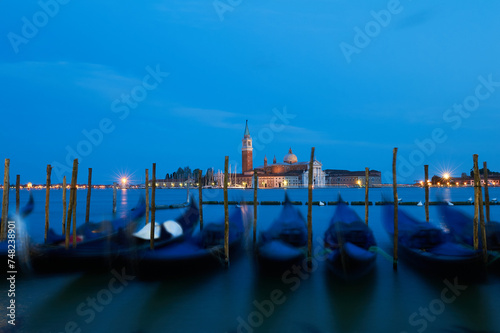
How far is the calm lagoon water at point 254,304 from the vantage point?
4988 mm

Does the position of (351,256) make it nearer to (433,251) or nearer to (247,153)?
(433,251)

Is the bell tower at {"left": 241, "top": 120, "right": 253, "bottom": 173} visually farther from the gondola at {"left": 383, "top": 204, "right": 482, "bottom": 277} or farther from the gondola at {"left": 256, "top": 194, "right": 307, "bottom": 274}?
the gondola at {"left": 383, "top": 204, "right": 482, "bottom": 277}

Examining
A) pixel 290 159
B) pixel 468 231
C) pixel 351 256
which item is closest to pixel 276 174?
pixel 290 159

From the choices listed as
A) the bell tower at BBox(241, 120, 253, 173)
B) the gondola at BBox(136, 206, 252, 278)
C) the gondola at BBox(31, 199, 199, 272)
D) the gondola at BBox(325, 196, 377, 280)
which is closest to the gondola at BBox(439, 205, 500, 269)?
the gondola at BBox(325, 196, 377, 280)

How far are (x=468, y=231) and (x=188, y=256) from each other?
584 centimetres

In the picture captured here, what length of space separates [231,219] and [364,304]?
14.4 feet

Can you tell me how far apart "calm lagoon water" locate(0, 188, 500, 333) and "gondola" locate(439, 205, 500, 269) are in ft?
1.40

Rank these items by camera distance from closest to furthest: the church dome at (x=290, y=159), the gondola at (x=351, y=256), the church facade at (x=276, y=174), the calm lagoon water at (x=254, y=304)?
1. the calm lagoon water at (x=254, y=304)
2. the gondola at (x=351, y=256)
3. the church facade at (x=276, y=174)
4. the church dome at (x=290, y=159)

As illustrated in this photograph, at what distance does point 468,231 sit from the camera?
28.0 feet

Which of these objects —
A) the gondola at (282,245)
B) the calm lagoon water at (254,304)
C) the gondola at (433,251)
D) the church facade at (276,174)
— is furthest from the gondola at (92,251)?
the church facade at (276,174)

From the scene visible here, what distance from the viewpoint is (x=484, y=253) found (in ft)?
21.7

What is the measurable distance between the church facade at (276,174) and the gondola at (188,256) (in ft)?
231

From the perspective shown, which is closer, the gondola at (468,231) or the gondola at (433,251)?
the gondola at (433,251)

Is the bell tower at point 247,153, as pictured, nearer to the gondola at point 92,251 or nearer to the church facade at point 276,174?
the church facade at point 276,174
